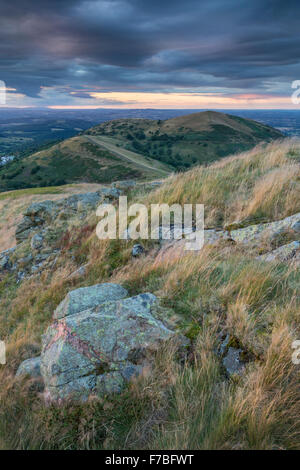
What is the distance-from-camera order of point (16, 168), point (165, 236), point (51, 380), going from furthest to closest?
point (16, 168), point (165, 236), point (51, 380)

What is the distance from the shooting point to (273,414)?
1993 millimetres

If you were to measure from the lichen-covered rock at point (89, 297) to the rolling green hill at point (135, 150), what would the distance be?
52.6 metres

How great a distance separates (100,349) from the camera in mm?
2959

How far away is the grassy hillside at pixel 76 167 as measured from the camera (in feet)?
287

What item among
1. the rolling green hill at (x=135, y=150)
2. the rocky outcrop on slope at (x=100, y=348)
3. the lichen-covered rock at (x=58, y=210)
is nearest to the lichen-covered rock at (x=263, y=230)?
the rocky outcrop on slope at (x=100, y=348)

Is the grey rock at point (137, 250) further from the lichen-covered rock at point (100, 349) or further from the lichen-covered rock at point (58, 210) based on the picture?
the lichen-covered rock at point (58, 210)

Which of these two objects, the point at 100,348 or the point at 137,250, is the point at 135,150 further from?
the point at 100,348

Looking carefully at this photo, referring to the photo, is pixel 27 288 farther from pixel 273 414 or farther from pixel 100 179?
pixel 100 179

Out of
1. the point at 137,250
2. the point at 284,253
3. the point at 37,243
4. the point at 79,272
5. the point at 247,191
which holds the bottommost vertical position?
the point at 37,243

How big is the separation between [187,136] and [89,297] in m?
166

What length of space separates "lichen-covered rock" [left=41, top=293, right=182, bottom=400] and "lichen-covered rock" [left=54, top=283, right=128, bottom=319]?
45 cm

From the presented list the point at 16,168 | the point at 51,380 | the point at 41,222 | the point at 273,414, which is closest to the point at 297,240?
the point at 273,414

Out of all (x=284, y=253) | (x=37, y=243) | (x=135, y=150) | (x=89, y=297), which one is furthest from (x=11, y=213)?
(x=135, y=150)
